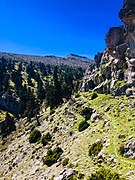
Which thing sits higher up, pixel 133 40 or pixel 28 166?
pixel 133 40

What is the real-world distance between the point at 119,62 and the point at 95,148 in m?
43.5

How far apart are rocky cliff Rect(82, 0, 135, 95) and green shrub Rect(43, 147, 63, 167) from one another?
27042 mm

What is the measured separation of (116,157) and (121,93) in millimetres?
35109

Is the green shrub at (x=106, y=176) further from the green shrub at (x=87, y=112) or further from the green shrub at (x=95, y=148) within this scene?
the green shrub at (x=87, y=112)

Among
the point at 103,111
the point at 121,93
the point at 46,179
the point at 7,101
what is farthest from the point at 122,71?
the point at 7,101

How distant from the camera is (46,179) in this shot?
172ft

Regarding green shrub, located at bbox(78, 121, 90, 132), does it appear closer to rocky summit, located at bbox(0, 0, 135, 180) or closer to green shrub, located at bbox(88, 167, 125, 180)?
rocky summit, located at bbox(0, 0, 135, 180)

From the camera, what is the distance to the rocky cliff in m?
79.1

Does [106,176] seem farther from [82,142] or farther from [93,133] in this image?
[93,133]

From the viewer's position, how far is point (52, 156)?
201 ft

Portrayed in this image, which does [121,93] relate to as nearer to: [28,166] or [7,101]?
[28,166]

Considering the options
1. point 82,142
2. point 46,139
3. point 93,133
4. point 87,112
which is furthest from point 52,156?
point 87,112

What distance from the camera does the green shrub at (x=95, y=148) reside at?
167ft

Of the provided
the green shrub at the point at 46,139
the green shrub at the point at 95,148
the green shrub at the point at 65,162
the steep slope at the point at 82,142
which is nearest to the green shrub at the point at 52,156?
Result: the steep slope at the point at 82,142
